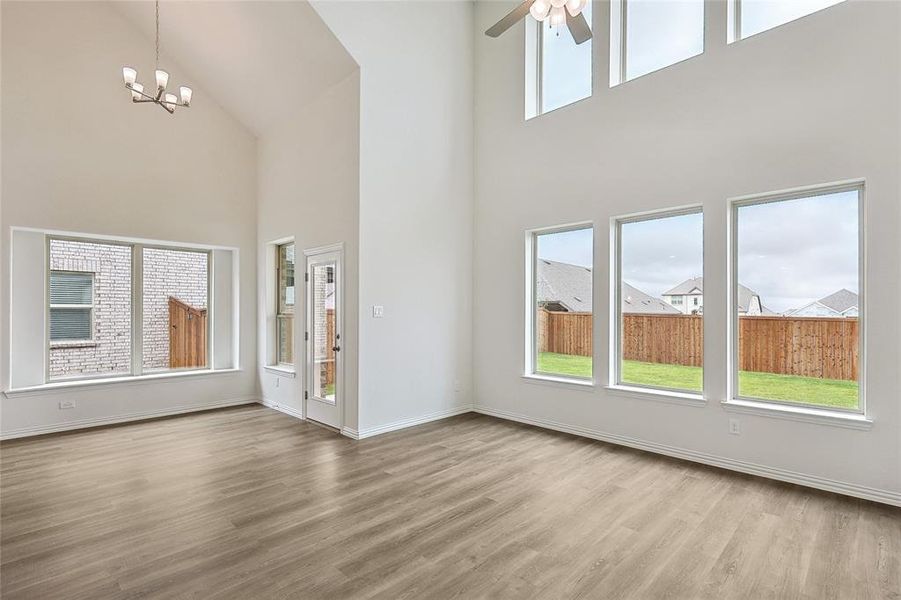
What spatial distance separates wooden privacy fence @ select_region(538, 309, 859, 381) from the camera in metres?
3.52

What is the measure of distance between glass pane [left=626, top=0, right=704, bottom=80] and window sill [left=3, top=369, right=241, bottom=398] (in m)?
6.40

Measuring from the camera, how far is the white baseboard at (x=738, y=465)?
10.6 feet

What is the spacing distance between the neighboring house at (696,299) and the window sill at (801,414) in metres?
0.79

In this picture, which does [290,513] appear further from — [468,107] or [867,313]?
[468,107]

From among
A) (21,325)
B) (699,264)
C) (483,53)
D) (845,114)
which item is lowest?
(21,325)

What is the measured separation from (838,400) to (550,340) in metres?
2.64

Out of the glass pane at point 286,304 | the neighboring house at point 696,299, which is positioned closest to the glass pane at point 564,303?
the neighboring house at point 696,299

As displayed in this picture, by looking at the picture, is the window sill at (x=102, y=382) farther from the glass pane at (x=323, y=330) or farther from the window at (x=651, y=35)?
the window at (x=651, y=35)

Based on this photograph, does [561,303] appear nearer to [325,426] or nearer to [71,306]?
[325,426]

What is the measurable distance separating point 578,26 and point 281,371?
5.21m

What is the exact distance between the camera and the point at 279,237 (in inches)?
242

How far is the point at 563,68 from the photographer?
17.2 ft

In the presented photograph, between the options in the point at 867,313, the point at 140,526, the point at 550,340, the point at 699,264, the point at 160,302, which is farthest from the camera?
the point at 160,302

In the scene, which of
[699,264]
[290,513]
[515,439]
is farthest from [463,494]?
[699,264]
